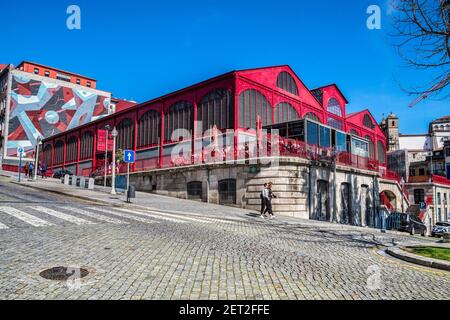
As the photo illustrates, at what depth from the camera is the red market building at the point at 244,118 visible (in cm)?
2316

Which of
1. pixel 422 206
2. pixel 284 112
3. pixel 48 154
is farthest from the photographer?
pixel 48 154

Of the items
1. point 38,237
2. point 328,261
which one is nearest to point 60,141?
point 38,237

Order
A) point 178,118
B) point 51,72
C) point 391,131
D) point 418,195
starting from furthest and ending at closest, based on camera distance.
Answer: point 391,131 → point 51,72 → point 418,195 → point 178,118

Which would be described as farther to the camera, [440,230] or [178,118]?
[440,230]

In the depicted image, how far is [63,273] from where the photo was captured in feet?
15.7

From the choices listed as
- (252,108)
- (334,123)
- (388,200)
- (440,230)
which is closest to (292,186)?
(252,108)

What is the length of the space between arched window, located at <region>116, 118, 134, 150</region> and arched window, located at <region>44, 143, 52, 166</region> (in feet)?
68.3

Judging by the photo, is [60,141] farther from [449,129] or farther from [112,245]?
[449,129]

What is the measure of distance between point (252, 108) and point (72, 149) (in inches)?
1181

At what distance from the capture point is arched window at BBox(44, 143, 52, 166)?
50.0 meters

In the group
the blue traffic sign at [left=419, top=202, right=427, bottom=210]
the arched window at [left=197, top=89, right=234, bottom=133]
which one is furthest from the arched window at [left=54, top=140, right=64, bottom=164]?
the blue traffic sign at [left=419, top=202, right=427, bottom=210]

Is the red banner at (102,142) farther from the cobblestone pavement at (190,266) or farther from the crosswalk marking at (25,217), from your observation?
the cobblestone pavement at (190,266)

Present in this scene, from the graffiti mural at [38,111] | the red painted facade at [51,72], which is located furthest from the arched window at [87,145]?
the red painted facade at [51,72]

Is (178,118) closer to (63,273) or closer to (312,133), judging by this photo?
(312,133)
